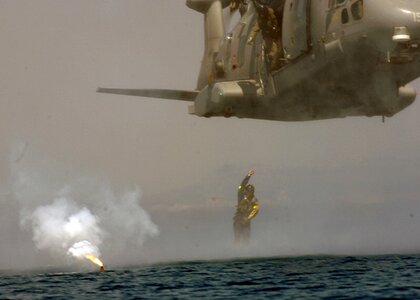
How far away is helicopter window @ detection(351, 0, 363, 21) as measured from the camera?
81.0 ft

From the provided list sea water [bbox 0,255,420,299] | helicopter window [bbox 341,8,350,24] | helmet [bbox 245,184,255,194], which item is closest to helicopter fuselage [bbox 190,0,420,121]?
helicopter window [bbox 341,8,350,24]

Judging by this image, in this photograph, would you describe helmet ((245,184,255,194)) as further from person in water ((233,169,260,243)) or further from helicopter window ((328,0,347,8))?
helicopter window ((328,0,347,8))

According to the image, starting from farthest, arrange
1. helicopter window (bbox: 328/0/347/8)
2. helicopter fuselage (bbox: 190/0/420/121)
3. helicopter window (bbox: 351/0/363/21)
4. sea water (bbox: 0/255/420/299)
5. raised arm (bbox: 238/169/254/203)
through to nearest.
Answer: raised arm (bbox: 238/169/254/203), helicopter window (bbox: 328/0/347/8), helicopter window (bbox: 351/0/363/21), helicopter fuselage (bbox: 190/0/420/121), sea water (bbox: 0/255/420/299)

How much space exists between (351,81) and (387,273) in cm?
768

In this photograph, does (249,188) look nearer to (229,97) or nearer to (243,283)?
(229,97)

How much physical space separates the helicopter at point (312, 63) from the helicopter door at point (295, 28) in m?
0.04

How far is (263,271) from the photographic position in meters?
26.2

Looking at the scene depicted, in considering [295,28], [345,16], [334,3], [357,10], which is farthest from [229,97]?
[357,10]

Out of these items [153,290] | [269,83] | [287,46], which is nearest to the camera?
[153,290]

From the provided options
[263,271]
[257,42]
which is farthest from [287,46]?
[263,271]

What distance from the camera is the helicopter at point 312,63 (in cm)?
2441

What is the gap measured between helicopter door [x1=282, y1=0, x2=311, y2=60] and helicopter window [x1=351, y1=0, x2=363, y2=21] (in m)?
2.32

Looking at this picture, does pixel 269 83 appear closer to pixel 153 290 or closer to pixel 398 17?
pixel 398 17

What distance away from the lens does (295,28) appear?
27.3 m
